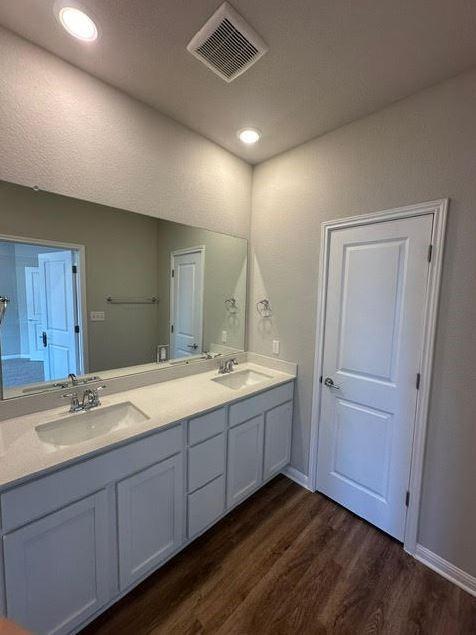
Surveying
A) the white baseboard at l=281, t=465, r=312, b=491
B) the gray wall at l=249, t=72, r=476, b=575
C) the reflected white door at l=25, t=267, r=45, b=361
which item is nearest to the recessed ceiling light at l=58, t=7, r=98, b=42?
the reflected white door at l=25, t=267, r=45, b=361

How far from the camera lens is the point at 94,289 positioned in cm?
174

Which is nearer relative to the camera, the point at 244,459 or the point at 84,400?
the point at 84,400

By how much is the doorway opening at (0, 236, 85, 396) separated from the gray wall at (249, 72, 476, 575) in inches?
64.4

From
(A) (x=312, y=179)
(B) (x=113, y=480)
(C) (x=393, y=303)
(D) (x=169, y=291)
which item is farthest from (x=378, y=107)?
(B) (x=113, y=480)

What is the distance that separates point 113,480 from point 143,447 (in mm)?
175

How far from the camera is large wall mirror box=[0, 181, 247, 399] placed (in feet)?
4.72

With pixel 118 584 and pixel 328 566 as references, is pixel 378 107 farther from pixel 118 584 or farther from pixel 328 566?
pixel 118 584

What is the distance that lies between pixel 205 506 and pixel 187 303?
1.39 m

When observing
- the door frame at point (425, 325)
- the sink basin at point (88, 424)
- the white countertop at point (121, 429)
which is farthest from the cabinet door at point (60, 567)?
the door frame at point (425, 325)

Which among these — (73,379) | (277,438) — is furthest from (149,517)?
(277,438)

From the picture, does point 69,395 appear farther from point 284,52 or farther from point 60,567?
point 284,52

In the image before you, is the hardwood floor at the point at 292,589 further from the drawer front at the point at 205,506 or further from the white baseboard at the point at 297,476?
the white baseboard at the point at 297,476

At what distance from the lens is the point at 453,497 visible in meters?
1.55

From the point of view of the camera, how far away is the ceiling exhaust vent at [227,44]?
120cm
